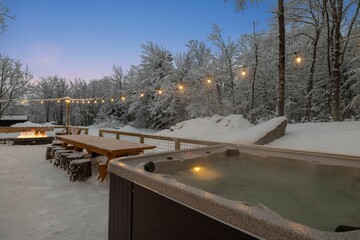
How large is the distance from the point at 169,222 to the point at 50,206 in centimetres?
252

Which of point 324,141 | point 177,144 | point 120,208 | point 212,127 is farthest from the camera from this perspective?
point 212,127

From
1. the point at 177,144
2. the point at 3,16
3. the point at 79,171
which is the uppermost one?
the point at 3,16

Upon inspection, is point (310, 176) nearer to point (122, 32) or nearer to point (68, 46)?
point (122, 32)

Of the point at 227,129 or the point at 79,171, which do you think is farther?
the point at 227,129

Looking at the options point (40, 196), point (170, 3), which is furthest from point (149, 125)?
point (40, 196)

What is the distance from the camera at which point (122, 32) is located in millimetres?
18391

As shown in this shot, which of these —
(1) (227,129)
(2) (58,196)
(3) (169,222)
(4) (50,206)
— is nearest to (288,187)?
(3) (169,222)

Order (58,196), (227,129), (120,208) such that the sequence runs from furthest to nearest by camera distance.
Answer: (227,129) < (58,196) < (120,208)

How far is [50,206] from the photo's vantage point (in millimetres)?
3123

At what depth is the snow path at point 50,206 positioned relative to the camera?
244 cm

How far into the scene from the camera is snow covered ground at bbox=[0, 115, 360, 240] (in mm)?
2486

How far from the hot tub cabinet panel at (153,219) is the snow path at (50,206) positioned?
66cm

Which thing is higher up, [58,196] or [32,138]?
[32,138]

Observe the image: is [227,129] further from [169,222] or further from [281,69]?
[169,222]
